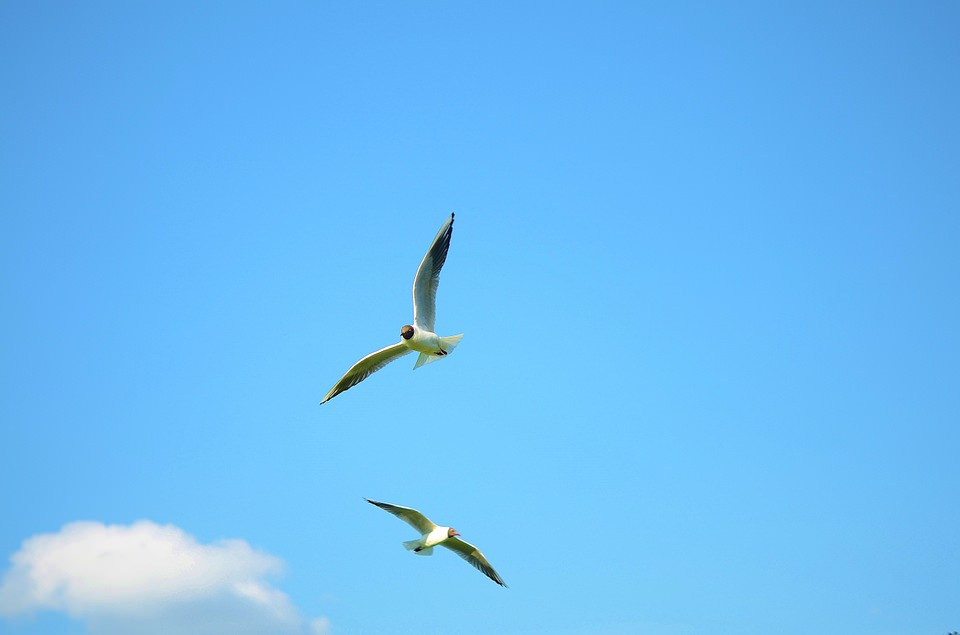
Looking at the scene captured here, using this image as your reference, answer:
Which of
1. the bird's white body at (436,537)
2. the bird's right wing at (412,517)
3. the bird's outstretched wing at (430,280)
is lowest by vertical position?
the bird's white body at (436,537)

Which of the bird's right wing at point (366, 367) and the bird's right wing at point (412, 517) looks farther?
the bird's right wing at point (366, 367)

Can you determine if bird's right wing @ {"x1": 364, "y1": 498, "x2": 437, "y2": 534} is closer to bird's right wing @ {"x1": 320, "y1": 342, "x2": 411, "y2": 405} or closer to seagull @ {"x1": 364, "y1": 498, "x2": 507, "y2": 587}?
seagull @ {"x1": 364, "y1": 498, "x2": 507, "y2": 587}

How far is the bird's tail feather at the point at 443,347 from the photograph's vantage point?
27781 millimetres

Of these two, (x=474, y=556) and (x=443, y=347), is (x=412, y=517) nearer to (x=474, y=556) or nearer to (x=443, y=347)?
(x=474, y=556)

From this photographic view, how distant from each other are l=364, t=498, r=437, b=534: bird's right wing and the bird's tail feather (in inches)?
142

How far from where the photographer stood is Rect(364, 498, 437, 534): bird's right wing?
27375mm

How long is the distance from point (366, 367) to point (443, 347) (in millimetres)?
2614

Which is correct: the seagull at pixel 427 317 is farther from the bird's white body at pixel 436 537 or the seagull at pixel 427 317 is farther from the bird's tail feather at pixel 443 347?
the bird's white body at pixel 436 537

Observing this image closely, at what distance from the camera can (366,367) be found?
96.0 feet

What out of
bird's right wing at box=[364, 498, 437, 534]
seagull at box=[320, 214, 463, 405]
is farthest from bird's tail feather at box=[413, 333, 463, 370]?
bird's right wing at box=[364, 498, 437, 534]

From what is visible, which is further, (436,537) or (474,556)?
(474,556)

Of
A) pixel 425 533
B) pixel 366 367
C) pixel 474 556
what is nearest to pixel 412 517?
pixel 425 533

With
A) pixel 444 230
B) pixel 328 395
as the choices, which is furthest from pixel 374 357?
pixel 444 230

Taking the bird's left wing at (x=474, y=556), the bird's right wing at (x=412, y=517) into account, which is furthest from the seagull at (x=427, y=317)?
the bird's left wing at (x=474, y=556)
